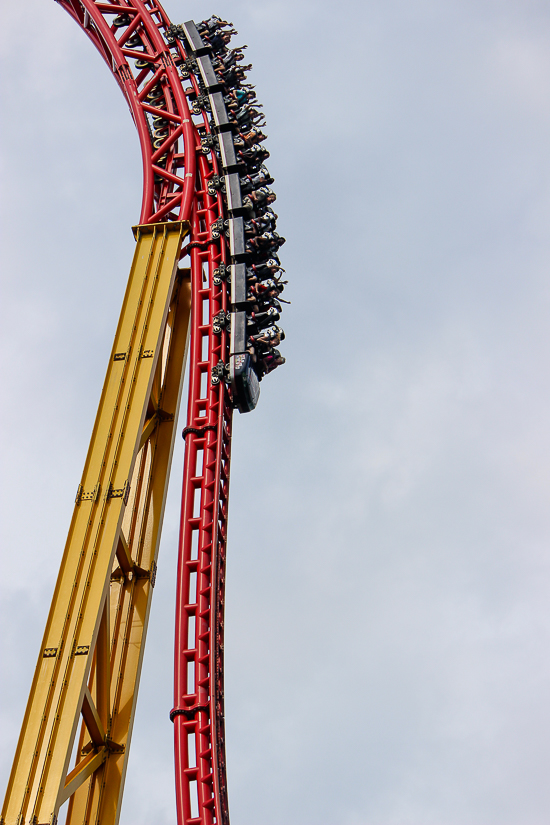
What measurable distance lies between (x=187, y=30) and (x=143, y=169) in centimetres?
356

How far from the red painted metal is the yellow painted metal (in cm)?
54

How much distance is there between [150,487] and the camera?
12.8 meters

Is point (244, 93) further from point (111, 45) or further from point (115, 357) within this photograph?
point (115, 357)

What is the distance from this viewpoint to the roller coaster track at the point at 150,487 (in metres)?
9.99

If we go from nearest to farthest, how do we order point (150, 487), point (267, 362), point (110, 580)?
point (110, 580)
point (150, 487)
point (267, 362)

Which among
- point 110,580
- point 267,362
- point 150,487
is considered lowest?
point 110,580

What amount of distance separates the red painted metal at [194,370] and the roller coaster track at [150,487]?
2cm

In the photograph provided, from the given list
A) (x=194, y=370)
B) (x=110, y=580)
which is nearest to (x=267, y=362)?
(x=194, y=370)

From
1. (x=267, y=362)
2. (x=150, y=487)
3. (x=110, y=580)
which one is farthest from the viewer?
(x=267, y=362)

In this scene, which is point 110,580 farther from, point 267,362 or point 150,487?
point 267,362

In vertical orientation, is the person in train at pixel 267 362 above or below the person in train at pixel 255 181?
below

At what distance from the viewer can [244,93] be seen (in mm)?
17219

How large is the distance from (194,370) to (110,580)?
12.2 feet

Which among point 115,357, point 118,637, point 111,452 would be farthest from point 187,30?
point 118,637
